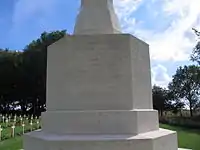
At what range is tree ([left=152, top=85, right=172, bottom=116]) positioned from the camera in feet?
129

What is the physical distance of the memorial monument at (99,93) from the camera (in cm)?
360

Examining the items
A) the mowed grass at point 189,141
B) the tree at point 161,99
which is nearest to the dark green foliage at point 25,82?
the tree at point 161,99

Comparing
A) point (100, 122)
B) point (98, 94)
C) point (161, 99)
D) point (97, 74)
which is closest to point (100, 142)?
point (100, 122)

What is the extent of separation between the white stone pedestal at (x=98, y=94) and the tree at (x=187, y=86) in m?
38.9

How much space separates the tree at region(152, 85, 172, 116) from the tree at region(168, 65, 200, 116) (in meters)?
1.74

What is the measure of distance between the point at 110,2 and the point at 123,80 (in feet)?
4.50

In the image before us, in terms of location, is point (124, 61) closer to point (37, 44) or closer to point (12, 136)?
point (12, 136)

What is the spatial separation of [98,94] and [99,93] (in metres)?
0.02

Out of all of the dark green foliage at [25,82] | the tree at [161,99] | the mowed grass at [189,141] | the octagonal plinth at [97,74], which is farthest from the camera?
the tree at [161,99]

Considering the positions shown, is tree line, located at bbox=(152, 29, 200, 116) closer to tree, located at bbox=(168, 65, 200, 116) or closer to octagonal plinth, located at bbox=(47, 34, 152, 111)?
tree, located at bbox=(168, 65, 200, 116)

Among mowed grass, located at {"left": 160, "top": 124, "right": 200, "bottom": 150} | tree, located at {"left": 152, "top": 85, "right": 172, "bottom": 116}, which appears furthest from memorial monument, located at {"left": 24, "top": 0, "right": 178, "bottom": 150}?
tree, located at {"left": 152, "top": 85, "right": 172, "bottom": 116}

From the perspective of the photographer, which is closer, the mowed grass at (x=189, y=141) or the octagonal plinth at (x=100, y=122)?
the octagonal plinth at (x=100, y=122)

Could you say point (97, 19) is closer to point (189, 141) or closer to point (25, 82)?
point (189, 141)

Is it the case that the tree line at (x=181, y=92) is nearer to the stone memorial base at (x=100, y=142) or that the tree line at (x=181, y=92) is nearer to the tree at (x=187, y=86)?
the tree at (x=187, y=86)
